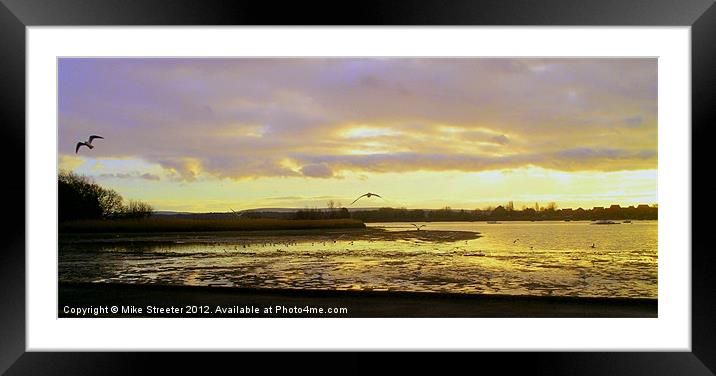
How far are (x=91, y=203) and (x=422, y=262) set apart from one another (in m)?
2.94

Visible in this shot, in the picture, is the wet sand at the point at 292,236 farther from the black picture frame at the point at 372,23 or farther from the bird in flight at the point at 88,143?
the black picture frame at the point at 372,23

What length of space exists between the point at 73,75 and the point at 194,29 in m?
1.51

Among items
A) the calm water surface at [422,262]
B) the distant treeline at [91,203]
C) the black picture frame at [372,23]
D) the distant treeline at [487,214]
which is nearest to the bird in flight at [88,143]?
the distant treeline at [91,203]

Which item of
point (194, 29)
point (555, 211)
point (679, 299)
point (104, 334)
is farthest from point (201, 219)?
point (679, 299)

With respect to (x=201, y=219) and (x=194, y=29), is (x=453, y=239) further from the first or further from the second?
(x=194, y=29)

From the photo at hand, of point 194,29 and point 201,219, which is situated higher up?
point 194,29

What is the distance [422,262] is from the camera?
4.49 m

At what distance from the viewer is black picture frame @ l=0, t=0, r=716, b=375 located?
6.68 feet

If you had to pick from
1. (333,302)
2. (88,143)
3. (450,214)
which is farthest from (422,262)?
(88,143)

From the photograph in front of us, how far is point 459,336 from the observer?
233 cm

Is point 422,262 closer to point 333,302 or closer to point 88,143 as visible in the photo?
point 333,302

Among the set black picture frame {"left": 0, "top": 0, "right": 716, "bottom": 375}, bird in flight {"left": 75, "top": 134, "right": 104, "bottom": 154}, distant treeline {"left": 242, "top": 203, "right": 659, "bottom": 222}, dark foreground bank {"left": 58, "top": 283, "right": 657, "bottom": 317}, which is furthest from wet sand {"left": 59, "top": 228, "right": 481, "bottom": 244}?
black picture frame {"left": 0, "top": 0, "right": 716, "bottom": 375}

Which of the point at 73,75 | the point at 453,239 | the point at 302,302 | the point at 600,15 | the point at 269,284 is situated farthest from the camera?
the point at 453,239

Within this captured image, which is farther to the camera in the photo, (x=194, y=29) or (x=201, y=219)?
(x=201, y=219)
